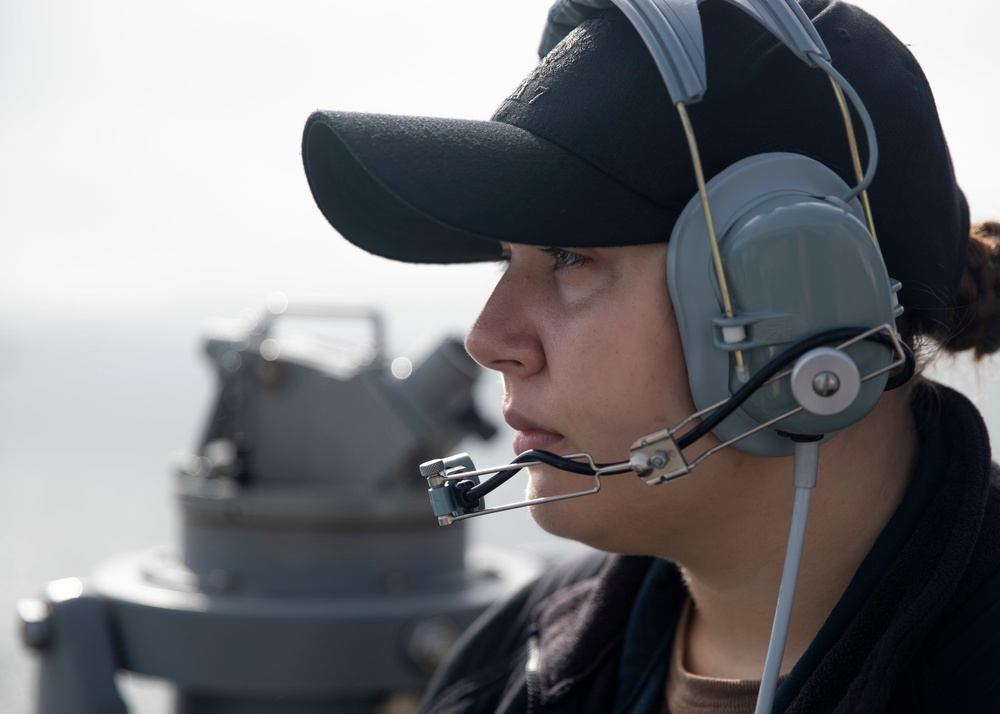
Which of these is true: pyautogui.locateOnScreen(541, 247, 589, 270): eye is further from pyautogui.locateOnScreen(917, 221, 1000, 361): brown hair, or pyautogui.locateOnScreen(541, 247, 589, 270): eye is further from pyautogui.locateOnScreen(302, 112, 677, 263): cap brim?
pyautogui.locateOnScreen(917, 221, 1000, 361): brown hair

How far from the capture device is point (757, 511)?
2.76ft

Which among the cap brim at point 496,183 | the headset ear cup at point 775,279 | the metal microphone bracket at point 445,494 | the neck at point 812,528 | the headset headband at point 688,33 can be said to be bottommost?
the neck at point 812,528

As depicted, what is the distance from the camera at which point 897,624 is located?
2.48 ft

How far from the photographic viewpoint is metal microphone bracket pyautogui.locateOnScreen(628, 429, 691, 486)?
720mm

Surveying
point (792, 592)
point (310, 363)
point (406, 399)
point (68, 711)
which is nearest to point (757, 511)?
point (792, 592)

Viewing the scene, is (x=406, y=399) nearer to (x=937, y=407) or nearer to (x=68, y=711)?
(x=68, y=711)

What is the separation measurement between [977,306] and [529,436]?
0.42m

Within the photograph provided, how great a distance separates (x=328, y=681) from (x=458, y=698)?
0.46 meters

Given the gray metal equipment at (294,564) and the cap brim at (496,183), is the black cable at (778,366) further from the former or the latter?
the gray metal equipment at (294,564)

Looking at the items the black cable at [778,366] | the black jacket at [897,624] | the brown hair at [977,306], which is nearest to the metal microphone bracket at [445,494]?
the black cable at [778,366]

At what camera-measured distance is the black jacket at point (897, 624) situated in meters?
0.75

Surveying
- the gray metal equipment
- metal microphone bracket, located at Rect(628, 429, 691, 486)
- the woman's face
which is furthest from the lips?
the gray metal equipment

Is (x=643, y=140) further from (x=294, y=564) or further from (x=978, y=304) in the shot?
(x=294, y=564)

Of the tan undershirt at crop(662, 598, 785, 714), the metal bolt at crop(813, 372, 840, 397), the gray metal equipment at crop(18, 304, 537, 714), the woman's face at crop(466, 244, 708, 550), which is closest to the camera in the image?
the metal bolt at crop(813, 372, 840, 397)
